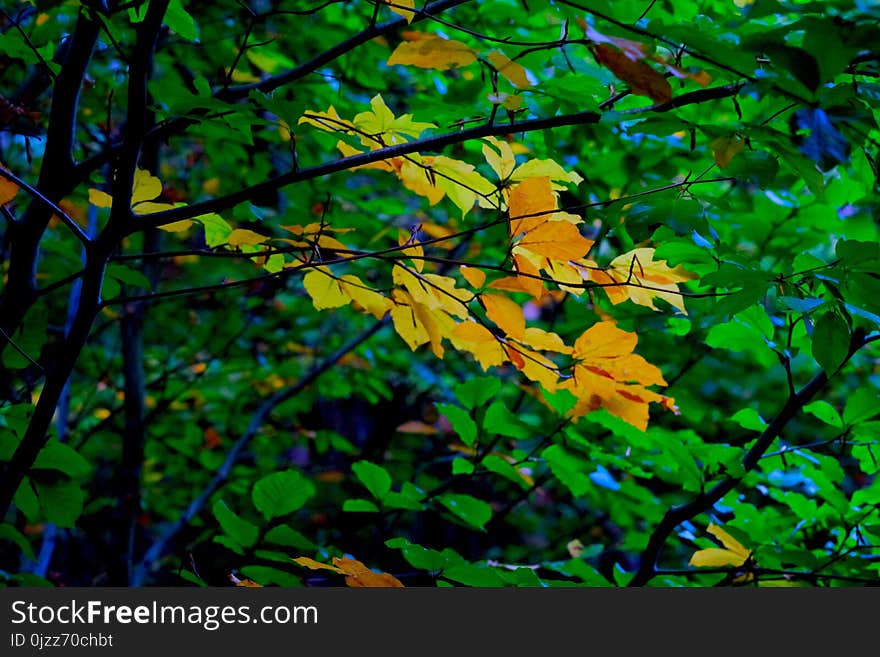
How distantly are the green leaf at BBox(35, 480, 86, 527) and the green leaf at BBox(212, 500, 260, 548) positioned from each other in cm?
20

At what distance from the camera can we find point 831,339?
836 mm

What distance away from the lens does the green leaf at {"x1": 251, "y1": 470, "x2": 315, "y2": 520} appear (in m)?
1.17

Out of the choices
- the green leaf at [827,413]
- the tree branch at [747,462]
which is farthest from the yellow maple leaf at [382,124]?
the green leaf at [827,413]

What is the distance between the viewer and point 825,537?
4.83ft

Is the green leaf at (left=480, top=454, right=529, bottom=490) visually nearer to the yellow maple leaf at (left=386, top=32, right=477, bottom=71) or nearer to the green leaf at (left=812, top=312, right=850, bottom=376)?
the green leaf at (left=812, top=312, right=850, bottom=376)

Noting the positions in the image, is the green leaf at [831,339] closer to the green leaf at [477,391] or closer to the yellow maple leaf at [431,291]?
the yellow maple leaf at [431,291]

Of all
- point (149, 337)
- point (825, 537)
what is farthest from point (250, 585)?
point (149, 337)

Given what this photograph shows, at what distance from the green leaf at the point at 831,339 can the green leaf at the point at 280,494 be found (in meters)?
0.76

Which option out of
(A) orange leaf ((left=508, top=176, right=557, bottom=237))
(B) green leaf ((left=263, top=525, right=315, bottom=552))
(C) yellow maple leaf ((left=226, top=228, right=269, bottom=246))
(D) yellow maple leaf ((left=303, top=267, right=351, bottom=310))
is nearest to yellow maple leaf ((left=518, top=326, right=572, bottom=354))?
(A) orange leaf ((left=508, top=176, right=557, bottom=237))

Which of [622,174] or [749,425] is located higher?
[622,174]

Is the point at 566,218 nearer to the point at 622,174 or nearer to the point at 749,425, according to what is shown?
the point at 749,425

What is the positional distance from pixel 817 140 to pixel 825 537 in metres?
1.13

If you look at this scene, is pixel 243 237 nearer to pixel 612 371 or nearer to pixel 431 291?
pixel 431 291

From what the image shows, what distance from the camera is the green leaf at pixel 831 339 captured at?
83cm
